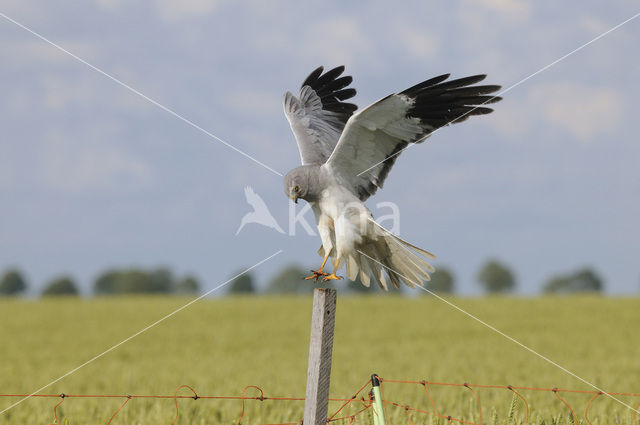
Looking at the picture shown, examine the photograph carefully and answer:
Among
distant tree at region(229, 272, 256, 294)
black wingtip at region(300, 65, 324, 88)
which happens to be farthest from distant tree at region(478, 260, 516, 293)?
black wingtip at region(300, 65, 324, 88)

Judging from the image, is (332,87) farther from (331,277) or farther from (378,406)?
(378,406)

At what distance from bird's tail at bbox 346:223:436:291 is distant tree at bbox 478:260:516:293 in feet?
203

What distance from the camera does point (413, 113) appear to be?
4820 mm

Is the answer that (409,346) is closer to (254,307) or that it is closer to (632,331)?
(632,331)

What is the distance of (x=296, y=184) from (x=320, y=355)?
52.6 inches

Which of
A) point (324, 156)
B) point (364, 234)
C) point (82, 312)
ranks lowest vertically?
point (82, 312)

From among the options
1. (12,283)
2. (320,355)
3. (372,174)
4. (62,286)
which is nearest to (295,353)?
(372,174)

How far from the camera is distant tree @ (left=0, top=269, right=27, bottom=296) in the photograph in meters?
64.8

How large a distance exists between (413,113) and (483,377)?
627 cm

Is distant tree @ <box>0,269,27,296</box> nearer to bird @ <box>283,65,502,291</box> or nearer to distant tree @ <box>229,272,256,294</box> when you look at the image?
distant tree @ <box>229,272,256,294</box>

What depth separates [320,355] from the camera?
377cm

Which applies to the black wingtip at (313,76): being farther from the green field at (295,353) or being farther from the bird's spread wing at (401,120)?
the green field at (295,353)

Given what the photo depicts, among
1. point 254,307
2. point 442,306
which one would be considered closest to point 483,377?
point 442,306

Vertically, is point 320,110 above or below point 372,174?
above
